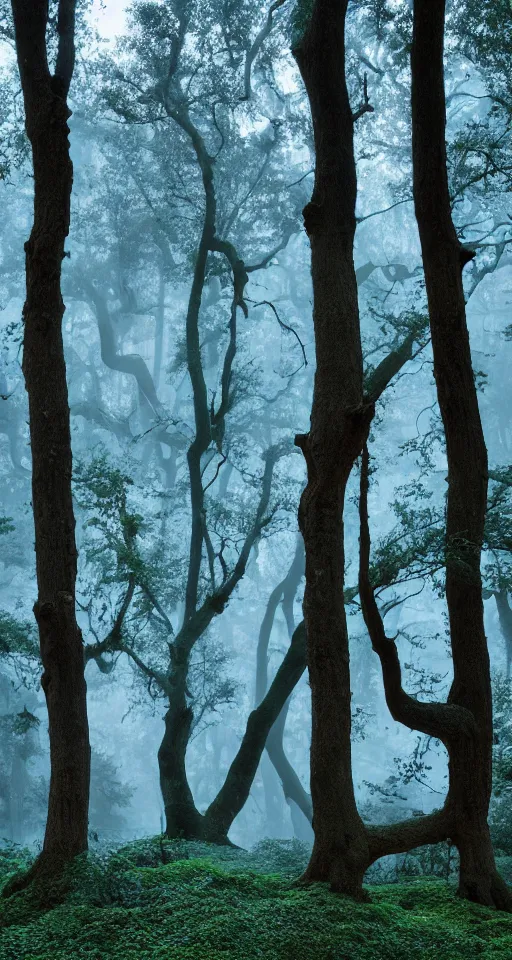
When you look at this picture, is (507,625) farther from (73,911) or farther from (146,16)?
(73,911)

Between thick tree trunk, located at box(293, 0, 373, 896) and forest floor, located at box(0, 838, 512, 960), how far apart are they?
317 millimetres

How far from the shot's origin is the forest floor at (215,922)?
9.91 feet

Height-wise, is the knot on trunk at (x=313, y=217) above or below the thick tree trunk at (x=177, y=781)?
above

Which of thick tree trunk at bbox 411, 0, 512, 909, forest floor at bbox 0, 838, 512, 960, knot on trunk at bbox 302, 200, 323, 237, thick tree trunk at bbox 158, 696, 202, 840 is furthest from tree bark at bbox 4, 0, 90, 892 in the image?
thick tree trunk at bbox 158, 696, 202, 840

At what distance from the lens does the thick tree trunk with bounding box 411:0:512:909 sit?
4.71 m

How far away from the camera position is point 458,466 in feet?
16.6

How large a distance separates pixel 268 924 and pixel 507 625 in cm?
1176

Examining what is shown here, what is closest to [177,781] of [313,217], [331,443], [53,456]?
[53,456]

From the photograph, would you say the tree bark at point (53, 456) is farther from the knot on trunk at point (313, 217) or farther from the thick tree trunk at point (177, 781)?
the thick tree trunk at point (177, 781)

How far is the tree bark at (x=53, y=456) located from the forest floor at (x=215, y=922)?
1.34 feet

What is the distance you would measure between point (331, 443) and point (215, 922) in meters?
2.19

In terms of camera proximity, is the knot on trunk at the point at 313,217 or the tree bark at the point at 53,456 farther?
the knot on trunk at the point at 313,217

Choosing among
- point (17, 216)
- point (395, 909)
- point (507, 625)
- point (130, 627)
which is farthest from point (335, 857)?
point (17, 216)

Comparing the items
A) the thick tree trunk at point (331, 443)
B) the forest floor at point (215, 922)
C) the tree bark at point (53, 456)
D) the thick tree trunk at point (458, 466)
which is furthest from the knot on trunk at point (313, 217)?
the forest floor at point (215, 922)
